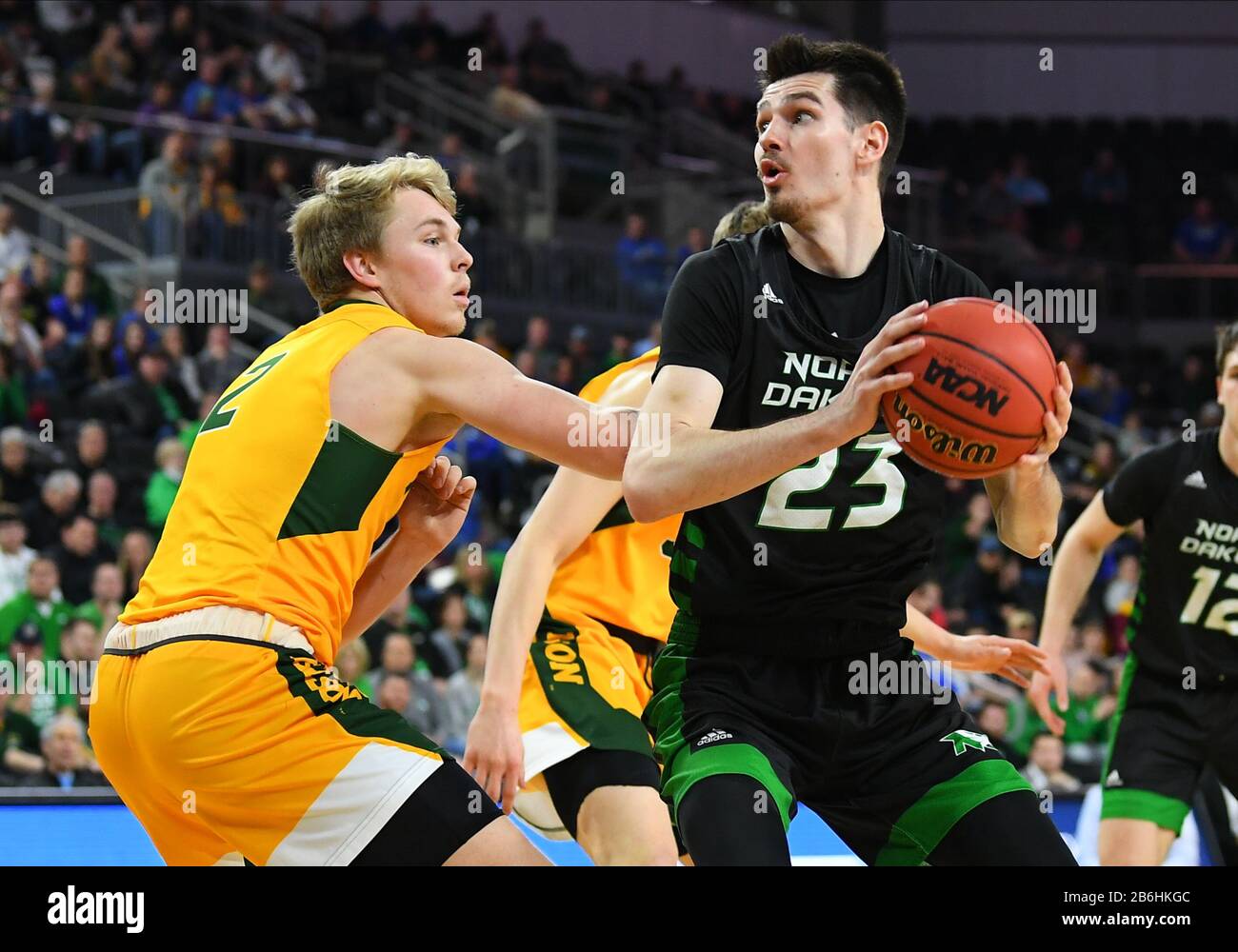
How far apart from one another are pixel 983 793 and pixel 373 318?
163 centimetres

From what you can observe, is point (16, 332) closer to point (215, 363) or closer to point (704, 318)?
point (215, 363)

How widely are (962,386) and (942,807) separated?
0.92 m

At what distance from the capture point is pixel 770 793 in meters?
3.02

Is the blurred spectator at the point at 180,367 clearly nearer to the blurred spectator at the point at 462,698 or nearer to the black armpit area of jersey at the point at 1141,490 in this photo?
the blurred spectator at the point at 462,698

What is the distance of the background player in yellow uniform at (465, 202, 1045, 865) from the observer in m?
3.74

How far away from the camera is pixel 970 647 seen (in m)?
4.10

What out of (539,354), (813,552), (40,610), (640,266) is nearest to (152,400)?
(40,610)

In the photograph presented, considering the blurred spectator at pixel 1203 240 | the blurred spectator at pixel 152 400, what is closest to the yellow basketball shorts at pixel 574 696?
the blurred spectator at pixel 152 400

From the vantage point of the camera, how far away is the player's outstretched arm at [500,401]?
10.3 ft

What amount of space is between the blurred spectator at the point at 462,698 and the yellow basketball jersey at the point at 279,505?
20.0ft

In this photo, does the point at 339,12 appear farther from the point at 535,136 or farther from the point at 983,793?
the point at 983,793

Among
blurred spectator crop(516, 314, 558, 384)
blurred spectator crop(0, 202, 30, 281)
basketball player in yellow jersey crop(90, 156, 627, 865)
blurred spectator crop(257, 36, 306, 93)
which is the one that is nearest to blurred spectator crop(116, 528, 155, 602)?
blurred spectator crop(0, 202, 30, 281)

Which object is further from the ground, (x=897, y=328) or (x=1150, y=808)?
(x=897, y=328)
